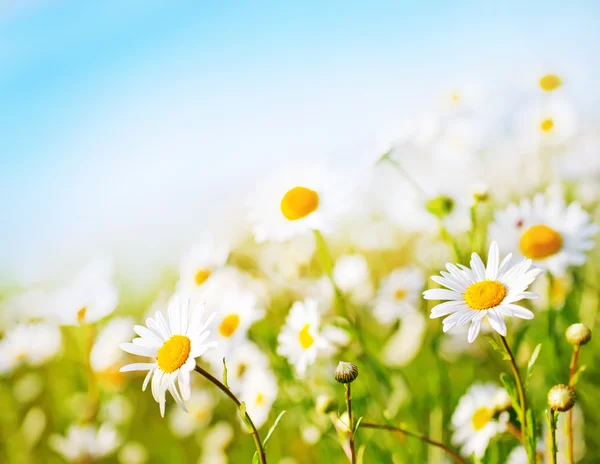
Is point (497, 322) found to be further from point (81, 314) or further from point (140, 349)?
point (81, 314)

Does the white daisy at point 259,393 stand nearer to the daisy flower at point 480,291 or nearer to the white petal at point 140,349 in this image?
the white petal at point 140,349

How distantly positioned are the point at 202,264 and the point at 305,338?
1.78ft

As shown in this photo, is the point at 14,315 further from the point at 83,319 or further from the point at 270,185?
the point at 270,185

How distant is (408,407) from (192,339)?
0.93 metres

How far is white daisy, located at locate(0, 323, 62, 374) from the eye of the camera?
226cm

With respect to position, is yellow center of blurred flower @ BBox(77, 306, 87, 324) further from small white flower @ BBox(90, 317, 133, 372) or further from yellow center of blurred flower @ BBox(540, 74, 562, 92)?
yellow center of blurred flower @ BBox(540, 74, 562, 92)

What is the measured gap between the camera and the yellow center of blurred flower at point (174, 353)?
924mm

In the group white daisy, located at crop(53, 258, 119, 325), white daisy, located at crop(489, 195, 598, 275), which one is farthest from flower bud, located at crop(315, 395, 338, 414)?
white daisy, located at crop(53, 258, 119, 325)

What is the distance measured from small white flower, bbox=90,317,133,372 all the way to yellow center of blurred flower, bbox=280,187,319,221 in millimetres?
879

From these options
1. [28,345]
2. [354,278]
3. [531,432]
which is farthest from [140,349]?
[28,345]

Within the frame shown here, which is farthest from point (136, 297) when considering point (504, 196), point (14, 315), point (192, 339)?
point (192, 339)

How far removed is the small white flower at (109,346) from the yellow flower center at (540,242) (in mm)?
1376

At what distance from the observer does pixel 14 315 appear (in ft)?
9.05

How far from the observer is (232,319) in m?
1.51
